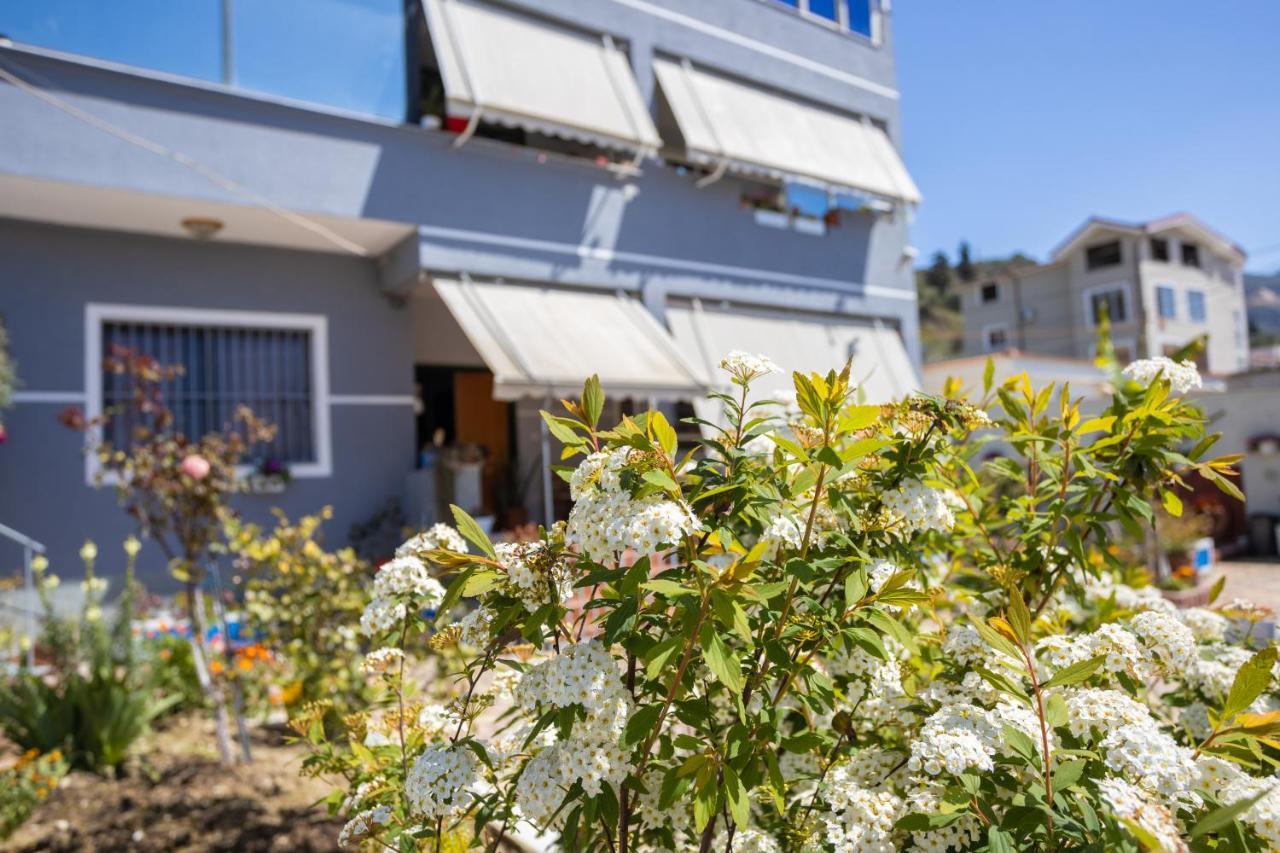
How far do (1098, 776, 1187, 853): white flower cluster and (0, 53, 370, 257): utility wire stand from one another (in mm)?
8431

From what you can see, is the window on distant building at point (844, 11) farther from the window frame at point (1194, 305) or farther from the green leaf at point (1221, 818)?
the window frame at point (1194, 305)

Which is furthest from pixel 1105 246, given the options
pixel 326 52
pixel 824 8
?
pixel 326 52

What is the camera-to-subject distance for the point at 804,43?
13453 mm

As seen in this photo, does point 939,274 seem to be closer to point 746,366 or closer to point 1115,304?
point 1115,304

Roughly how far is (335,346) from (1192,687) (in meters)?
9.22

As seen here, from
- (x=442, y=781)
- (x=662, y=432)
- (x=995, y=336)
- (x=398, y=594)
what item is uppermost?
(x=995, y=336)

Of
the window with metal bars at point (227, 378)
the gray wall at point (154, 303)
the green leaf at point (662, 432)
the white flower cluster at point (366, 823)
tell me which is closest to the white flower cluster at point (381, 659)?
the white flower cluster at point (366, 823)

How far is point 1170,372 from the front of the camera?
235cm

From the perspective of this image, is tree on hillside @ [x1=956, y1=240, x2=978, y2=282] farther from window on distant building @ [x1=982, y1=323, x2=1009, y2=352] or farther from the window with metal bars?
the window with metal bars

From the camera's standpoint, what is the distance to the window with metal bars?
8695 mm

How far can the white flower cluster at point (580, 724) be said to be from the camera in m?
1.66

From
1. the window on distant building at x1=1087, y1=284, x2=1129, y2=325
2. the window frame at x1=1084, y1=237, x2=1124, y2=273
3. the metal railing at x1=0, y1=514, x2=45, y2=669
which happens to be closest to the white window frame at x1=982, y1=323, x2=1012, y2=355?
the window on distant building at x1=1087, y1=284, x2=1129, y2=325

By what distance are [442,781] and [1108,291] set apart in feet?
138

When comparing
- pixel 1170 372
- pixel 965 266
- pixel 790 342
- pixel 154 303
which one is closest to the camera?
pixel 1170 372
